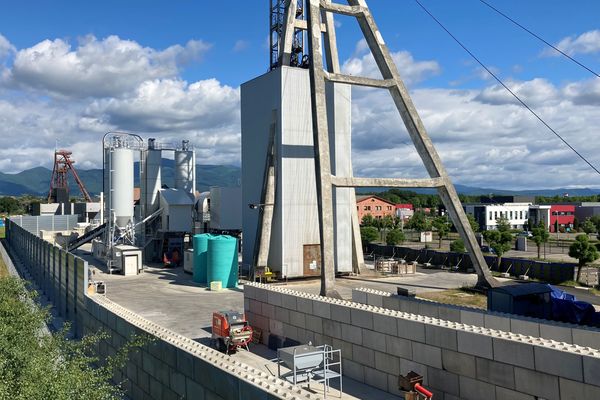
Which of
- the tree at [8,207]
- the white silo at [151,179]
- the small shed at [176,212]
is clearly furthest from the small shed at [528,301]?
the tree at [8,207]

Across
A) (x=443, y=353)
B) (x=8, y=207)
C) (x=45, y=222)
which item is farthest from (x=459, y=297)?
(x=8, y=207)

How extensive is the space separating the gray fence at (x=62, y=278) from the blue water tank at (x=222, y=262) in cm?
876

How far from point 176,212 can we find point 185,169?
268 inches

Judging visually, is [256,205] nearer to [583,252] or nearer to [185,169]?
[185,169]

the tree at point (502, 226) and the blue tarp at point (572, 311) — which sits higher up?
the tree at point (502, 226)

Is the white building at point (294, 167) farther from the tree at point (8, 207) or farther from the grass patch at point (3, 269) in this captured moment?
the tree at point (8, 207)

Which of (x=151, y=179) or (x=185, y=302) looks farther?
(x=151, y=179)

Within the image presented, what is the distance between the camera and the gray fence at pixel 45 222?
76438 millimetres

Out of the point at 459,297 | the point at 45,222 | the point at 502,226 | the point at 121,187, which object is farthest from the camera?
the point at 45,222

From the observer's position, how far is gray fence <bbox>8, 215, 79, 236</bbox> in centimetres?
7644

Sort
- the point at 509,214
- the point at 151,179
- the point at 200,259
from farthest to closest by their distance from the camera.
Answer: the point at 509,214
the point at 151,179
the point at 200,259

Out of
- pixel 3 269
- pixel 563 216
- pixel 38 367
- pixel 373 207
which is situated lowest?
pixel 3 269

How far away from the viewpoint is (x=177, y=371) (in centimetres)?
1111

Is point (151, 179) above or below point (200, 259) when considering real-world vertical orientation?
above
